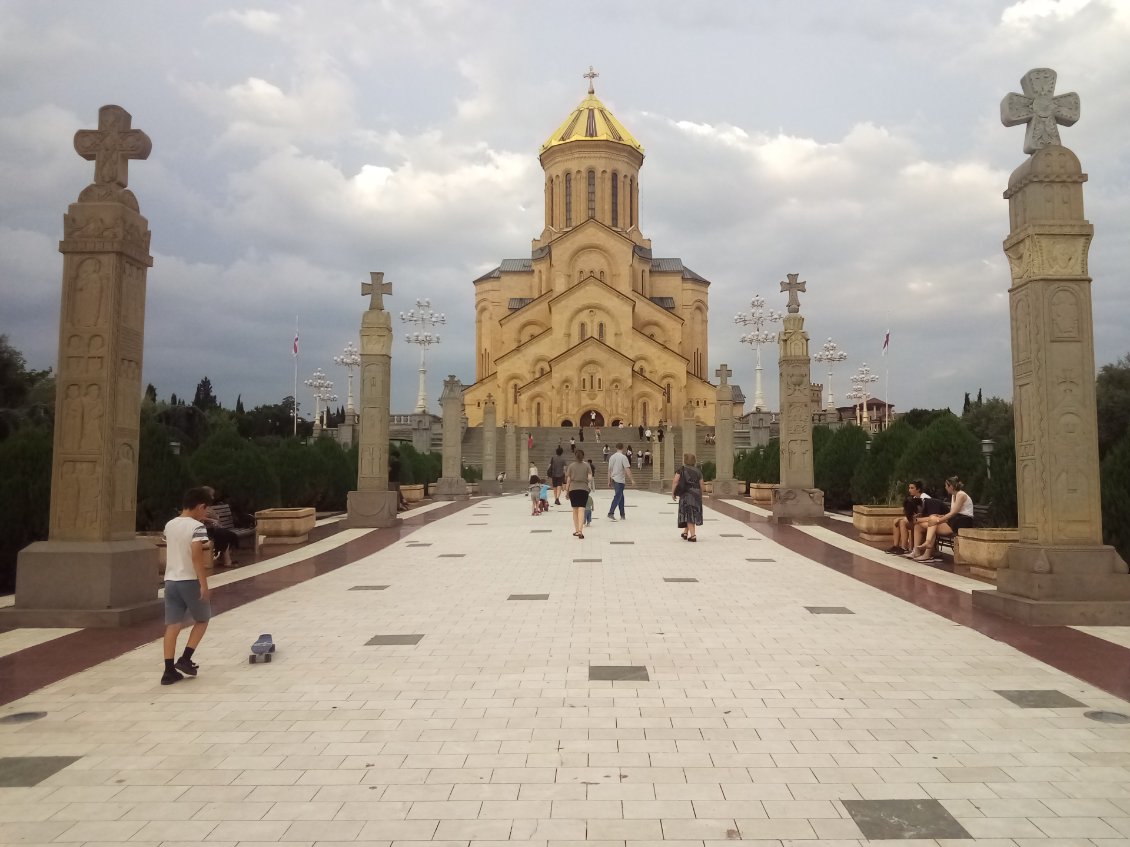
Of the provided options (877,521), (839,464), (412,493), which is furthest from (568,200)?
(877,521)

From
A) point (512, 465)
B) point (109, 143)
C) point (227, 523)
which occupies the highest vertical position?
point (109, 143)

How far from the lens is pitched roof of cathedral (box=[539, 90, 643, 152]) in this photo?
5431 centimetres

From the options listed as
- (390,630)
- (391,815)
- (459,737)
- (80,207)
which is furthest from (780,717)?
(80,207)

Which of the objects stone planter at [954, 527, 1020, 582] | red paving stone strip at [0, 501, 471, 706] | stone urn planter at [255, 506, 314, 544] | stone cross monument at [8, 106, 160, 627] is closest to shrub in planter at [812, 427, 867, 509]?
stone planter at [954, 527, 1020, 582]

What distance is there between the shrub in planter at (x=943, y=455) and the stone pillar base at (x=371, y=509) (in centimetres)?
899

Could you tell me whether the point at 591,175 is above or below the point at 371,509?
above

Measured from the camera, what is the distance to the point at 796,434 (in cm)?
1562

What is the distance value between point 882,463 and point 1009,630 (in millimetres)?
9103

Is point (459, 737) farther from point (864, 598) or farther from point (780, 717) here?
point (864, 598)

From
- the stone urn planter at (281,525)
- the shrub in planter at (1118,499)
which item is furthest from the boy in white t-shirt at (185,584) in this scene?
the shrub in planter at (1118,499)

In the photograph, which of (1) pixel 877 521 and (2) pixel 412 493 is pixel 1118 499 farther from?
(2) pixel 412 493

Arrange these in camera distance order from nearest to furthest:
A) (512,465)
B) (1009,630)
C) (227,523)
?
(1009,630)
(227,523)
(512,465)

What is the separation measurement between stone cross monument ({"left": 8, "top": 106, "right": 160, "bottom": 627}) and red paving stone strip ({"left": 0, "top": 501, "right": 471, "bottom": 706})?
0.32 m

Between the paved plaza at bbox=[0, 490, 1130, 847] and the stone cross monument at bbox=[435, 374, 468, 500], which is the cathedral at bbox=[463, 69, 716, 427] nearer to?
the stone cross monument at bbox=[435, 374, 468, 500]
